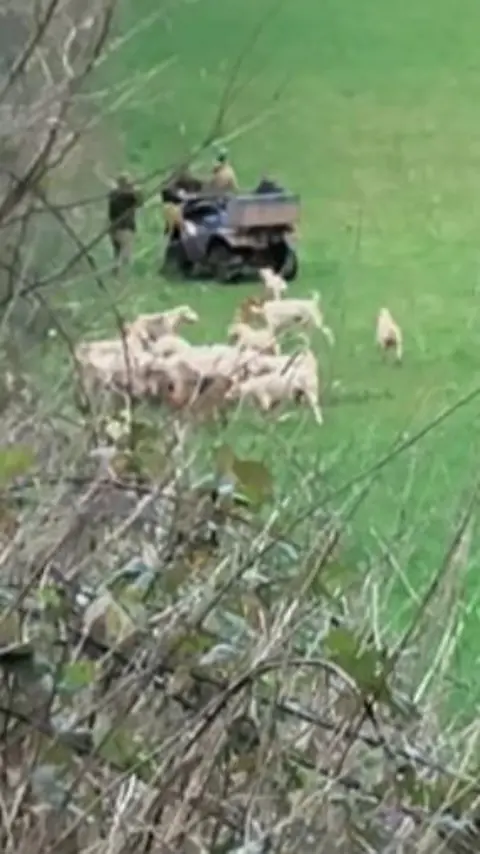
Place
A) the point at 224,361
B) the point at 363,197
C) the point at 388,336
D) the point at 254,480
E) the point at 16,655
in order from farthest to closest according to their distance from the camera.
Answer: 1. the point at 363,197
2. the point at 388,336
3. the point at 224,361
4. the point at 254,480
5. the point at 16,655

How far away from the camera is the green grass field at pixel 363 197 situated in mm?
1859

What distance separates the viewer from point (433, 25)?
13.0 ft

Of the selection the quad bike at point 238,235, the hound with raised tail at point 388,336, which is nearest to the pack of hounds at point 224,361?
the hound with raised tail at point 388,336

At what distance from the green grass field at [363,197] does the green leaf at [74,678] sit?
1.30 feet

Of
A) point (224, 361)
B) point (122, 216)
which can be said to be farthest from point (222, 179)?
point (122, 216)

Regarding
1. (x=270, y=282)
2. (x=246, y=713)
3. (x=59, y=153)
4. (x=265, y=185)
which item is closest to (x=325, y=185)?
(x=265, y=185)

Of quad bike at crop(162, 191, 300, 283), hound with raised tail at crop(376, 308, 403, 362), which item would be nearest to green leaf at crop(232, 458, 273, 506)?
hound with raised tail at crop(376, 308, 403, 362)

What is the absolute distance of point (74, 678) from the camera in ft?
3.27

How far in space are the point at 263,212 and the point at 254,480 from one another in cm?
166

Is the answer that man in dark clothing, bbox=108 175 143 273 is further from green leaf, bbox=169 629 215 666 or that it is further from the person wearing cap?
the person wearing cap

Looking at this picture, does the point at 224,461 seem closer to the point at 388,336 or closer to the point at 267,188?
the point at 388,336

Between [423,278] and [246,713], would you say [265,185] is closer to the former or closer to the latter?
[423,278]

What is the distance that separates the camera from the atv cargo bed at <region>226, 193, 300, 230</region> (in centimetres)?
279

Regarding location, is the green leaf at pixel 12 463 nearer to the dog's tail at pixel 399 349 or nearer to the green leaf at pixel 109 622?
the green leaf at pixel 109 622
